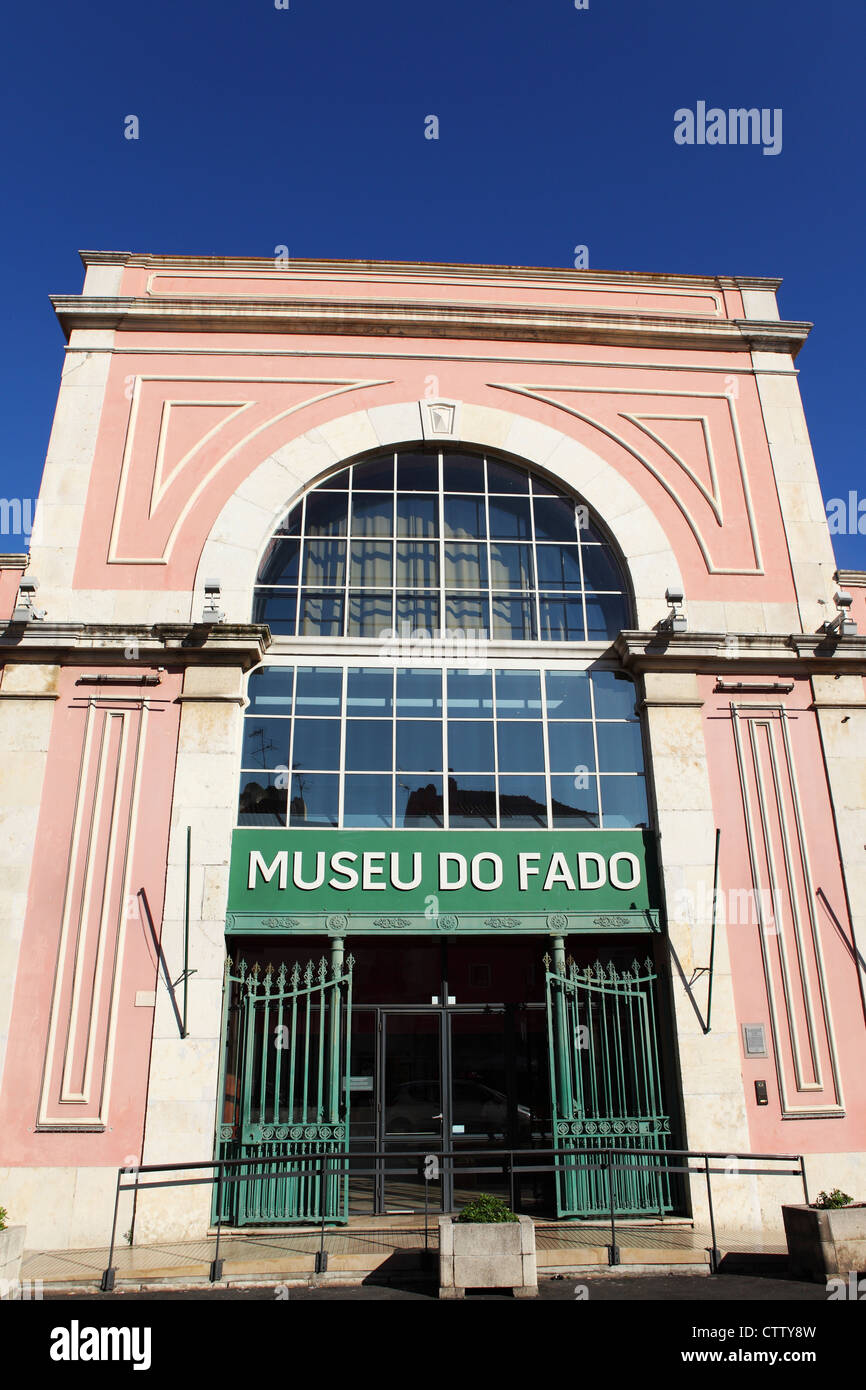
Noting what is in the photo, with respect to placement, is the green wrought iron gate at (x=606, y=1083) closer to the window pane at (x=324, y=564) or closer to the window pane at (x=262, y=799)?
the window pane at (x=262, y=799)

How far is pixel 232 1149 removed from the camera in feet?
40.6

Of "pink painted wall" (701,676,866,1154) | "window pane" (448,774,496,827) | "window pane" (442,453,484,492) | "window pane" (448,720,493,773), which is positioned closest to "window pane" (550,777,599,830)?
"window pane" (448,774,496,827)

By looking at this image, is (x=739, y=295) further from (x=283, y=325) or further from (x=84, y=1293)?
(x=84, y=1293)

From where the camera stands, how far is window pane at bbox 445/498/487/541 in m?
15.9

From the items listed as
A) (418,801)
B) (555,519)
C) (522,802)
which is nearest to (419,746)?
(418,801)

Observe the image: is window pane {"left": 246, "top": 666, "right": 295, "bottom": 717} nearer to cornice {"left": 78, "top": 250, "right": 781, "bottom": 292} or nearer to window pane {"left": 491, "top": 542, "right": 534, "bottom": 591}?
window pane {"left": 491, "top": 542, "right": 534, "bottom": 591}

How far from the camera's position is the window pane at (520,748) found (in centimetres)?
1434

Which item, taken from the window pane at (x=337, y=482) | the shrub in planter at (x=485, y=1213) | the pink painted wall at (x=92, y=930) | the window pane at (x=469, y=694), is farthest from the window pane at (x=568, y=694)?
the shrub in planter at (x=485, y=1213)

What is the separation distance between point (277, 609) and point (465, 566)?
10.2 ft

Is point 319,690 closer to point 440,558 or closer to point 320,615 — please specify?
point 320,615

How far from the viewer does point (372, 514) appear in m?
16.0

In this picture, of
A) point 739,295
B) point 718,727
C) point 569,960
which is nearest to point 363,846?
point 569,960

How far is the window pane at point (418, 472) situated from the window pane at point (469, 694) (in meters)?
3.42

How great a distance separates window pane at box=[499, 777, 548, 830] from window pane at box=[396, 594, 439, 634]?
2.80 m
